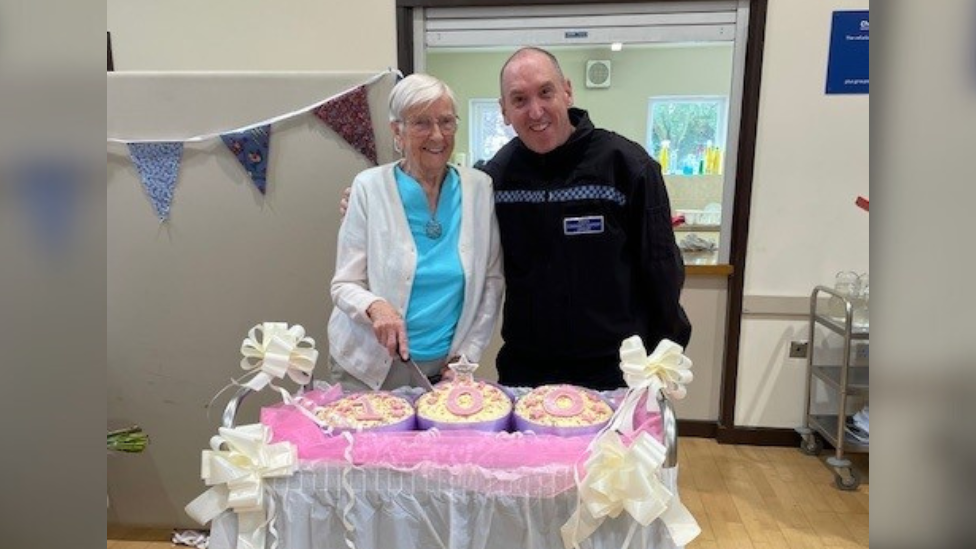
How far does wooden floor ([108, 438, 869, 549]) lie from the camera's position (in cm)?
218

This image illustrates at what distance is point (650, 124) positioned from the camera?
128 inches

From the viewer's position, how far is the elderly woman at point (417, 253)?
1354 millimetres

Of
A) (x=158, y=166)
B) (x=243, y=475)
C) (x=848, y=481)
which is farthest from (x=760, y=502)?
(x=158, y=166)

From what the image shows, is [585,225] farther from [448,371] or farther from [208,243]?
[208,243]

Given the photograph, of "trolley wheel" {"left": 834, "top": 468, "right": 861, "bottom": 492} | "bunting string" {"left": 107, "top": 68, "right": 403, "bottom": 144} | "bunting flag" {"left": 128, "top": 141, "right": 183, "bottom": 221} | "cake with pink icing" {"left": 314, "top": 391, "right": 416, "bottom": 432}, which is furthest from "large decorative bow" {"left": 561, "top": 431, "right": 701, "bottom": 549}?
"trolley wheel" {"left": 834, "top": 468, "right": 861, "bottom": 492}

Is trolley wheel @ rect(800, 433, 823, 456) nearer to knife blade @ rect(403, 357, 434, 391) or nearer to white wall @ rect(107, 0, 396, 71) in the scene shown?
knife blade @ rect(403, 357, 434, 391)

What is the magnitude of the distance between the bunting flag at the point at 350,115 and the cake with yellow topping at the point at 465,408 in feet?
3.42

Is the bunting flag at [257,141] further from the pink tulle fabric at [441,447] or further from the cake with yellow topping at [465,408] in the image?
the pink tulle fabric at [441,447]

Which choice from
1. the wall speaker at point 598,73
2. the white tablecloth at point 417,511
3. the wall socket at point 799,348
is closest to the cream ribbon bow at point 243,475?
the white tablecloth at point 417,511

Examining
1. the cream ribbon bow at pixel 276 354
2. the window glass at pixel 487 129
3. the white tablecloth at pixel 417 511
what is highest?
the window glass at pixel 487 129

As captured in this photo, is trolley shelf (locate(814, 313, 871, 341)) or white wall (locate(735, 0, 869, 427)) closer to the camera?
trolley shelf (locate(814, 313, 871, 341))

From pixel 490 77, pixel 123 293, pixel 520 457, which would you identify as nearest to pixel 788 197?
pixel 490 77
